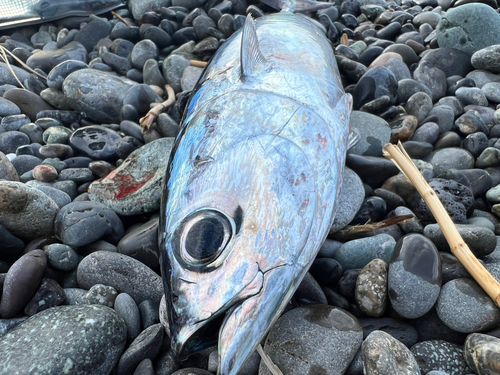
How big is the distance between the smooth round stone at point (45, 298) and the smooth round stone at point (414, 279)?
188 cm

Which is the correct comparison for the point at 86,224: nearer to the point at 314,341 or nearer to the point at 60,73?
the point at 314,341

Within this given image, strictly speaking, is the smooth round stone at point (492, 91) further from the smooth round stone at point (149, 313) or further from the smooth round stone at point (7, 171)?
the smooth round stone at point (7, 171)

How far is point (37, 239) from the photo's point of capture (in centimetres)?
256

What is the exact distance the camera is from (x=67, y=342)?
1.79 meters

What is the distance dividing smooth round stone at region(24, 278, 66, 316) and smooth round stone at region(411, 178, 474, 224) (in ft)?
7.98

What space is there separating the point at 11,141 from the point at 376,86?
366 cm

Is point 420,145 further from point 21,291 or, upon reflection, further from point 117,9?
point 117,9

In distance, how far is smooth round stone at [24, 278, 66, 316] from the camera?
2.08m

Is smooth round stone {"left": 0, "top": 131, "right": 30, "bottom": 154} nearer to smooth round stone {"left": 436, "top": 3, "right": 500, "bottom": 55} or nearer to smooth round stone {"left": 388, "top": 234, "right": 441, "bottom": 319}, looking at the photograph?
smooth round stone {"left": 388, "top": 234, "right": 441, "bottom": 319}

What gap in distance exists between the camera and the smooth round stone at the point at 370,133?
127 inches

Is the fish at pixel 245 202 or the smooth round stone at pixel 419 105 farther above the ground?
the fish at pixel 245 202

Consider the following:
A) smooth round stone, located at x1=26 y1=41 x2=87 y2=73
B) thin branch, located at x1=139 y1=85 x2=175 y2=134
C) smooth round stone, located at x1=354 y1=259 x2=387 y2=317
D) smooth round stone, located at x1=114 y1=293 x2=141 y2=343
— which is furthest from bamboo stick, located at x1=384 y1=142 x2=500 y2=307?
smooth round stone, located at x1=26 y1=41 x2=87 y2=73

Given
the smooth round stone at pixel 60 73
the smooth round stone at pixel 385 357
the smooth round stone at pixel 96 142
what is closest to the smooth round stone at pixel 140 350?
the smooth round stone at pixel 385 357

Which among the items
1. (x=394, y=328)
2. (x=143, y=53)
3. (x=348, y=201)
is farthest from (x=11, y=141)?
(x=394, y=328)
